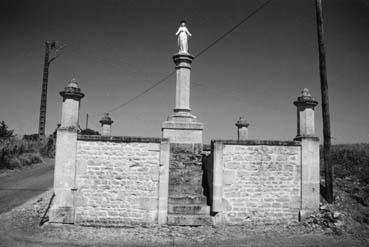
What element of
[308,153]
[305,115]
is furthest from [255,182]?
[305,115]

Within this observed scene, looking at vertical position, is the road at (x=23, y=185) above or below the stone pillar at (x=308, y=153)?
below

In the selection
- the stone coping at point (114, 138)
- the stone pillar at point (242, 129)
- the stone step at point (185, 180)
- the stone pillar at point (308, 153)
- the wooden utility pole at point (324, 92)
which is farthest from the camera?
the stone pillar at point (242, 129)

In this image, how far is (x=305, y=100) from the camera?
30.5 feet

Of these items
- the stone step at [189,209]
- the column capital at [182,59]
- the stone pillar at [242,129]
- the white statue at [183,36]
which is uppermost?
the white statue at [183,36]

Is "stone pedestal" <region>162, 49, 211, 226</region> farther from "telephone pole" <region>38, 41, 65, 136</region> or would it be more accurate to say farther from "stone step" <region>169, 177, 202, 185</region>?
"telephone pole" <region>38, 41, 65, 136</region>

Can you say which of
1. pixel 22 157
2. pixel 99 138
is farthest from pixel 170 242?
pixel 22 157

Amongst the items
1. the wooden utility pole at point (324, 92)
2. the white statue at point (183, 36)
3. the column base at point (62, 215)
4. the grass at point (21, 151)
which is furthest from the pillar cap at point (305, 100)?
the grass at point (21, 151)

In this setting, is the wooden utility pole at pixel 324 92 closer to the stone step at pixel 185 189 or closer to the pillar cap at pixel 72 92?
the stone step at pixel 185 189

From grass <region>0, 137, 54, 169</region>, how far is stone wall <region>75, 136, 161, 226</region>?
1099cm

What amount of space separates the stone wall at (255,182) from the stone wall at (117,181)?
1862 millimetres

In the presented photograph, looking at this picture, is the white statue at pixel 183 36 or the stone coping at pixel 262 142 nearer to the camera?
the stone coping at pixel 262 142

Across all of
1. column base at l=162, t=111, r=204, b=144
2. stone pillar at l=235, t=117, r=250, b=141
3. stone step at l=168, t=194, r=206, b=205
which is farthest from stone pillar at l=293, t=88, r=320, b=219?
stone pillar at l=235, t=117, r=250, b=141

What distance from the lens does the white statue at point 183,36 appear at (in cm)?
1216

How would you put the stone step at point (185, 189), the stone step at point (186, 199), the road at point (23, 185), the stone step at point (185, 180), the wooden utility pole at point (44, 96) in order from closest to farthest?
the stone step at point (186, 199) < the stone step at point (185, 189) < the stone step at point (185, 180) < the road at point (23, 185) < the wooden utility pole at point (44, 96)
